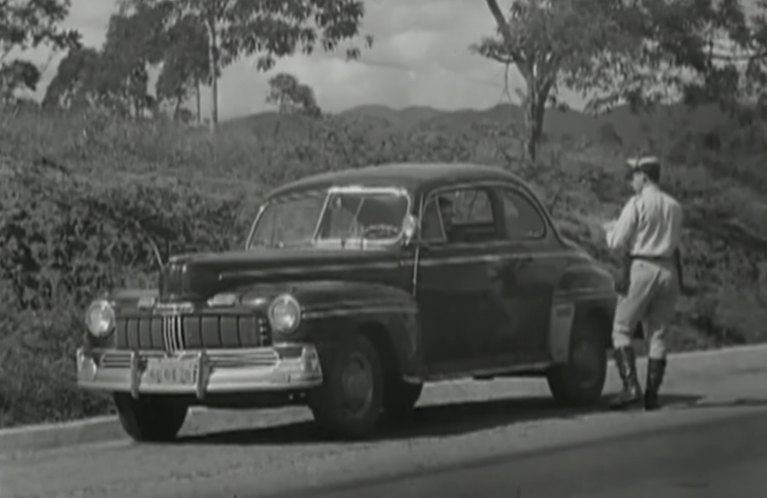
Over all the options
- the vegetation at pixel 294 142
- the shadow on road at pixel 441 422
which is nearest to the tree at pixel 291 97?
the vegetation at pixel 294 142

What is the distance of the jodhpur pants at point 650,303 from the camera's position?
49.1ft

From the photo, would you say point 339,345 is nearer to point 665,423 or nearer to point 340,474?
point 340,474

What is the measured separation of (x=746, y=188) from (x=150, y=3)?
36.4 ft

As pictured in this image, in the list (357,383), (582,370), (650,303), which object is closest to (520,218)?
(650,303)

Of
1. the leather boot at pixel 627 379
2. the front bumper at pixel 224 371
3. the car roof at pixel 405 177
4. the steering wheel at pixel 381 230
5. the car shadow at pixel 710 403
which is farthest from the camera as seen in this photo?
the car shadow at pixel 710 403

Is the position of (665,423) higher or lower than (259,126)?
lower

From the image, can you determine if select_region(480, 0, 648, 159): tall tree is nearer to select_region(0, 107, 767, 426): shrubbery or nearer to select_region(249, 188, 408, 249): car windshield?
select_region(0, 107, 767, 426): shrubbery

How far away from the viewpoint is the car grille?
508 inches

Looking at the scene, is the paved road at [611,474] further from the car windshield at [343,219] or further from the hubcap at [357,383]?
the car windshield at [343,219]

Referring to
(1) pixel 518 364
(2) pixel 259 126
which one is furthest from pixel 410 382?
(2) pixel 259 126

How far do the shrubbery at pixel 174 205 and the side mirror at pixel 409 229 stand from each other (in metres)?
2.74

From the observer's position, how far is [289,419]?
15.1 metres

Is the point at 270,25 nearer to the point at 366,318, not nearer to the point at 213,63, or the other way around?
the point at 213,63

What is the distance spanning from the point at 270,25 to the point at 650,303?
36.6 feet
